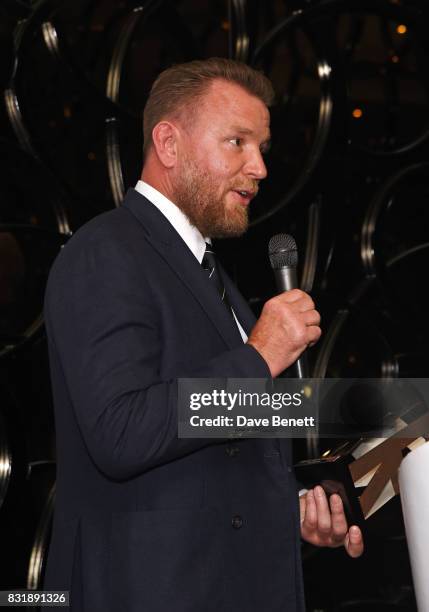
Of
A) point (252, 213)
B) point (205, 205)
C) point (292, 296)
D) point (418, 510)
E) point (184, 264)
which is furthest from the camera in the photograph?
point (252, 213)

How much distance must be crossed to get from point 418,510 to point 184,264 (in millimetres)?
546

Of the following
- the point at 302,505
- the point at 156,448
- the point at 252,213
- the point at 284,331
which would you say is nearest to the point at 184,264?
the point at 284,331

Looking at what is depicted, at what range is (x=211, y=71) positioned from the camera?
63.1 inches

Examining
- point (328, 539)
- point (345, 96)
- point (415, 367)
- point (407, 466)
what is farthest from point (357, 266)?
point (407, 466)

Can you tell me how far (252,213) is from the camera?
270cm

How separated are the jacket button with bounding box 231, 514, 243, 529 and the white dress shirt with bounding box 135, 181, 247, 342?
33 cm

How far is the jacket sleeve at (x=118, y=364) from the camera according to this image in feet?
3.83

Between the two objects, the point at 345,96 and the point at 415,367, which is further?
the point at 415,367

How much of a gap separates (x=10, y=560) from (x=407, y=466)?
1287 mm

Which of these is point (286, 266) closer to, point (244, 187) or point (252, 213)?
point (244, 187)

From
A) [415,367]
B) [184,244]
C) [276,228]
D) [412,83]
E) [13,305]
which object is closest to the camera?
[184,244]

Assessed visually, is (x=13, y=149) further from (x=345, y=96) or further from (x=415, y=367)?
(x=415, y=367)

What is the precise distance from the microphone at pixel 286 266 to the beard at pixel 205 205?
149 millimetres

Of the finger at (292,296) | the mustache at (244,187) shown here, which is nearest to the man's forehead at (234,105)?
the mustache at (244,187)
